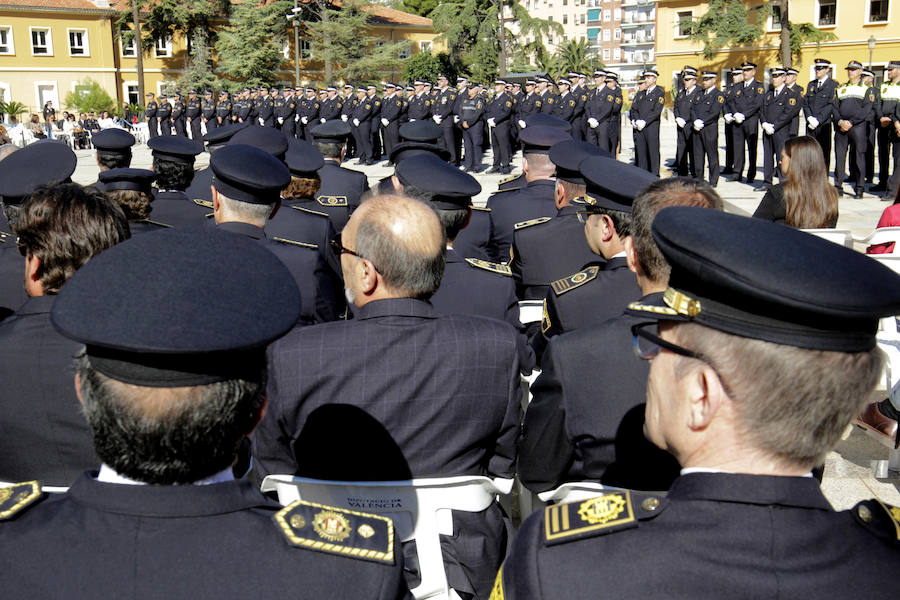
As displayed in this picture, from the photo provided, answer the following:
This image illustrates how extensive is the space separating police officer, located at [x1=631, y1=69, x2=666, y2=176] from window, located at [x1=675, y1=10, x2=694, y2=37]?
31281 mm

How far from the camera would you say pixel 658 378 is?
1482mm

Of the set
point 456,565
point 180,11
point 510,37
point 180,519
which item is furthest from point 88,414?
point 180,11

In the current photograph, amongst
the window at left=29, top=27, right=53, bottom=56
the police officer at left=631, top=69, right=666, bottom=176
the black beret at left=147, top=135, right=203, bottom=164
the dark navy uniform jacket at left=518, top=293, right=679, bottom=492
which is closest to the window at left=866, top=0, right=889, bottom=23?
the police officer at left=631, top=69, right=666, bottom=176

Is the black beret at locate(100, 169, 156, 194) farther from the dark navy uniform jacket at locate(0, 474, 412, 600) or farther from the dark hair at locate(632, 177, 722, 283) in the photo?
the dark navy uniform jacket at locate(0, 474, 412, 600)

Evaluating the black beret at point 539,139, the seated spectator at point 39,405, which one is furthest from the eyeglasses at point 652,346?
the black beret at point 539,139

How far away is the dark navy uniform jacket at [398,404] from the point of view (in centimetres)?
240

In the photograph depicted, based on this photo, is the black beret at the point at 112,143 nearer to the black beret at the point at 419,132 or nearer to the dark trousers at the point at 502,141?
the black beret at the point at 419,132

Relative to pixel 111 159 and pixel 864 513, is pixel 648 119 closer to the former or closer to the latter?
pixel 111 159

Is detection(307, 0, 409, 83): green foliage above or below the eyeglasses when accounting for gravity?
above

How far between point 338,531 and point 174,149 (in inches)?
220

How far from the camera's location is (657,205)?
2.69 meters

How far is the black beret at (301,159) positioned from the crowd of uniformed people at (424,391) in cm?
133

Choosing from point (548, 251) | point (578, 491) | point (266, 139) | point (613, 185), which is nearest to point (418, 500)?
point (578, 491)

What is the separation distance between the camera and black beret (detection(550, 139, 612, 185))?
5168 millimetres
